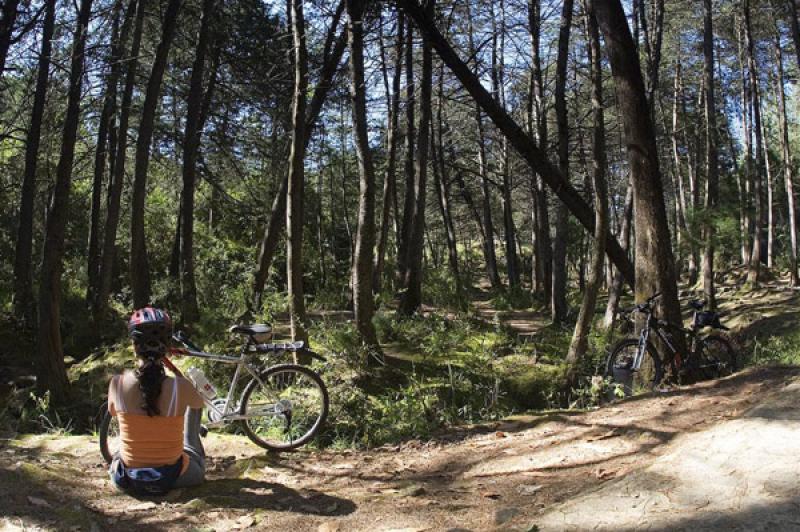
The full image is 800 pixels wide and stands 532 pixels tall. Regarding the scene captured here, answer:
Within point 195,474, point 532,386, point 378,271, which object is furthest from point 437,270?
point 195,474

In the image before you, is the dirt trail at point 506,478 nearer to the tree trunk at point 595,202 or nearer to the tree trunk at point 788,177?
the tree trunk at point 595,202

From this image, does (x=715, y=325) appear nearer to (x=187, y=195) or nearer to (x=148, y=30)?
(x=187, y=195)

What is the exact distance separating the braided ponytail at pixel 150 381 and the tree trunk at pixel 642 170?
5.38m

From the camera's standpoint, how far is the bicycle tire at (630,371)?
24.5ft

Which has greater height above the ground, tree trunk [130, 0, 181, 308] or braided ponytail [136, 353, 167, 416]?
tree trunk [130, 0, 181, 308]

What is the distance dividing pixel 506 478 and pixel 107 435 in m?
3.18

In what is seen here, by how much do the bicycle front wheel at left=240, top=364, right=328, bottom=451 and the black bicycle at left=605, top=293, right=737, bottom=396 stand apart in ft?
12.3

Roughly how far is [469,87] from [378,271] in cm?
833

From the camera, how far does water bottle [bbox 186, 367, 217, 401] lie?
5109mm

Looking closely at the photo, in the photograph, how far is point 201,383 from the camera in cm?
517

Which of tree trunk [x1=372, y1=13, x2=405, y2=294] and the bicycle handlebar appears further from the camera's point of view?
tree trunk [x1=372, y1=13, x2=405, y2=294]

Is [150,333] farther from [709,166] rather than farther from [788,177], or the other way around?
[788,177]

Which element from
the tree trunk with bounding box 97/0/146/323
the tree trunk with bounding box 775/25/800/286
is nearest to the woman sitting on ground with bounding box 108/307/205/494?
the tree trunk with bounding box 97/0/146/323

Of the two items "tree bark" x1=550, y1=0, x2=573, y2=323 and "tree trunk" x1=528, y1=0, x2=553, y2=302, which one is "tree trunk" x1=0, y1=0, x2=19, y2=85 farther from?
"tree trunk" x1=528, y1=0, x2=553, y2=302
